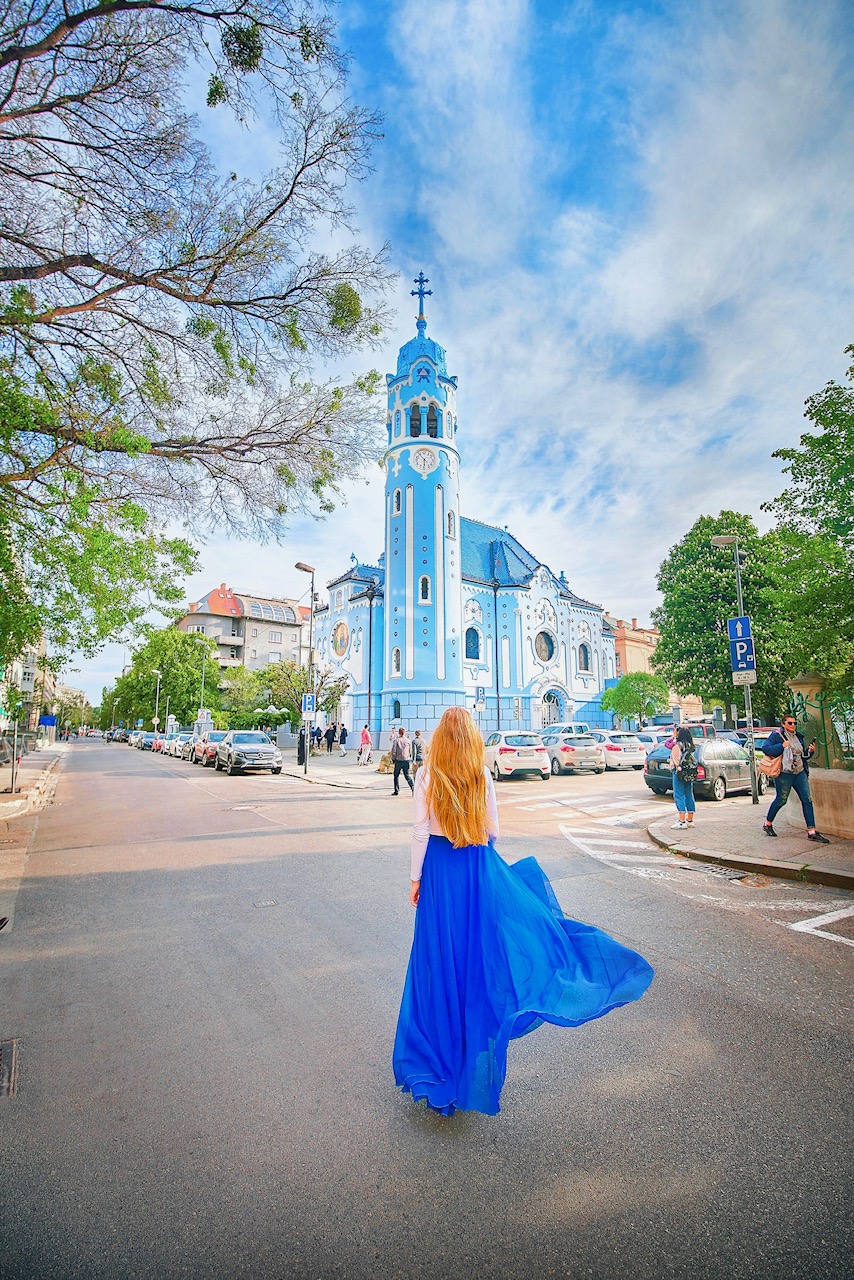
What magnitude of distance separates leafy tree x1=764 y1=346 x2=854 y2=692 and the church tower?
28.9m

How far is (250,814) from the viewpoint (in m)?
13.2

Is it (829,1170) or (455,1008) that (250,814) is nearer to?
(455,1008)

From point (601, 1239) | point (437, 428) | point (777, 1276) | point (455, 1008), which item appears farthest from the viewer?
point (437, 428)

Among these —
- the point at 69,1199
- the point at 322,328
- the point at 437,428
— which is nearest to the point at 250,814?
the point at 322,328

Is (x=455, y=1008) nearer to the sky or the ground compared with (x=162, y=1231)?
nearer to the sky

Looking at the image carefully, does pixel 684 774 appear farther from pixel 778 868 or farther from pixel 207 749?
pixel 207 749

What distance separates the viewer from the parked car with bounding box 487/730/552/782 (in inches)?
882

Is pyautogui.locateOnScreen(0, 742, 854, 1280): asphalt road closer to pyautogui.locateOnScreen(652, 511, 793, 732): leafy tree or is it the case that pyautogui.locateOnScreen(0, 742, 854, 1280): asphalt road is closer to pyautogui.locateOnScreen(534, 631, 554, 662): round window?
pyautogui.locateOnScreen(652, 511, 793, 732): leafy tree

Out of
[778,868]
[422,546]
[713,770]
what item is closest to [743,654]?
[713,770]

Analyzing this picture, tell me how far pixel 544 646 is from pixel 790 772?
1559 inches

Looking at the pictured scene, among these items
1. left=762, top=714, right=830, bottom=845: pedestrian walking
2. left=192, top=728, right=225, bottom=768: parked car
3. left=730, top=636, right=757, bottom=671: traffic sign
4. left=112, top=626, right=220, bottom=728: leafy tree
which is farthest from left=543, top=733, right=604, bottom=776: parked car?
left=112, top=626, right=220, bottom=728: leafy tree

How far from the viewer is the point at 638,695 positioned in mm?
46125

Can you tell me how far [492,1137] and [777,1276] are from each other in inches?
43.5

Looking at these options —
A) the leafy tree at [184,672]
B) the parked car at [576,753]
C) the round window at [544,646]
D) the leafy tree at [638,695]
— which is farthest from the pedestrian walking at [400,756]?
the leafy tree at [184,672]
